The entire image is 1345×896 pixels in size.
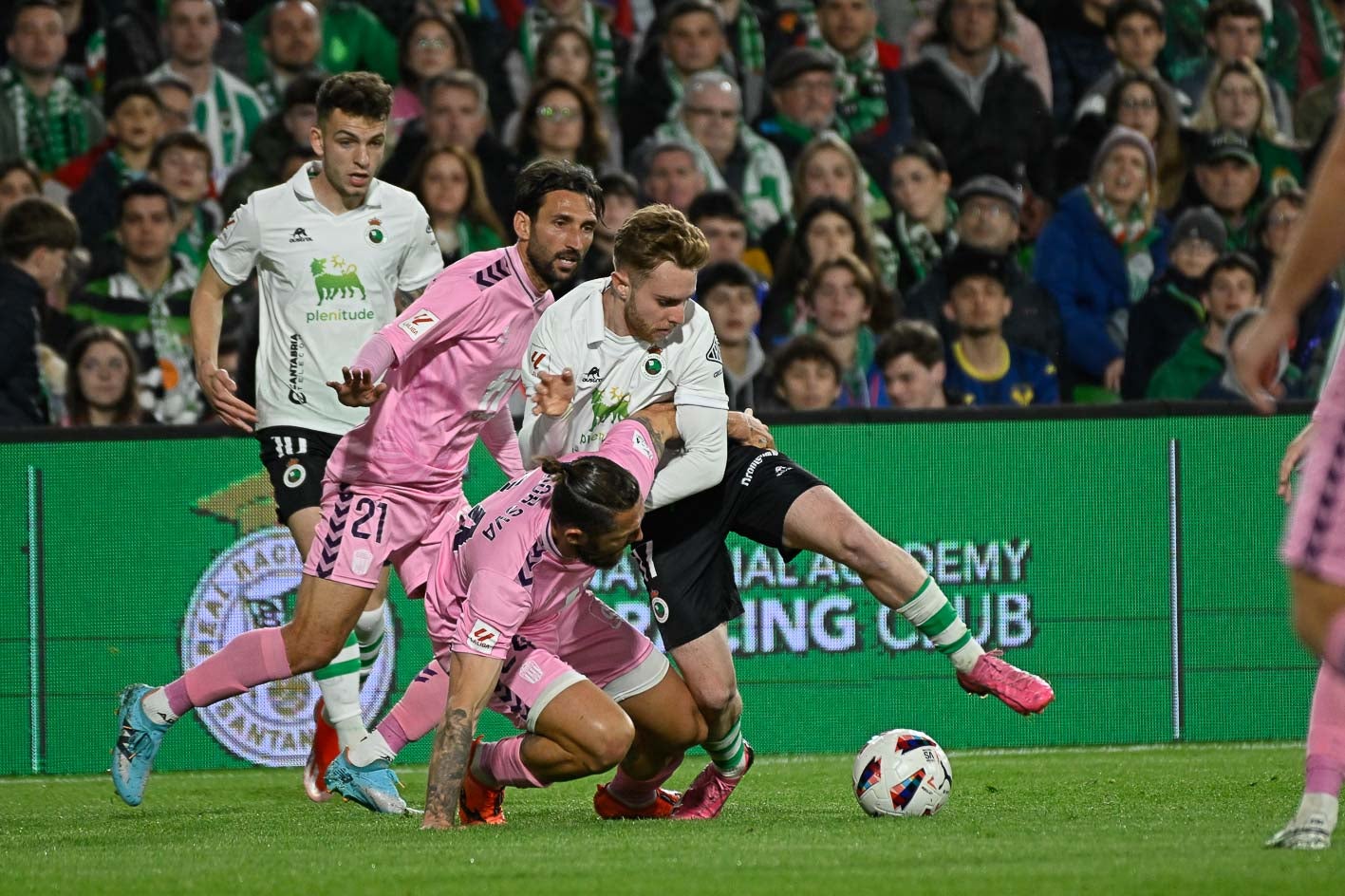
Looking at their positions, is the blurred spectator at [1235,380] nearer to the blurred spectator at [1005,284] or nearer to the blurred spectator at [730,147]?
the blurred spectator at [1005,284]

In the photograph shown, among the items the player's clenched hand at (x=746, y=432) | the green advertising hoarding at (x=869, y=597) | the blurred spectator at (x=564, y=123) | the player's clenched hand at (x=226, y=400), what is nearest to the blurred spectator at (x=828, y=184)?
the blurred spectator at (x=564, y=123)

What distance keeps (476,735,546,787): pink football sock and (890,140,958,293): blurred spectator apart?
5.94 metres

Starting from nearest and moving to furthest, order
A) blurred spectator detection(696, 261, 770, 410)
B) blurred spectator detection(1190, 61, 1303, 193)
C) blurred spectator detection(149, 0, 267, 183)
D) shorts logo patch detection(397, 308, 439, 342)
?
shorts logo patch detection(397, 308, 439, 342) < blurred spectator detection(696, 261, 770, 410) < blurred spectator detection(149, 0, 267, 183) < blurred spectator detection(1190, 61, 1303, 193)

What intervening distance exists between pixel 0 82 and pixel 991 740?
6.89 m

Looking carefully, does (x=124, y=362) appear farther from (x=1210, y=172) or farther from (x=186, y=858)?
(x=1210, y=172)

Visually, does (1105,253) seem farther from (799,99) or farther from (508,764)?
(508,764)

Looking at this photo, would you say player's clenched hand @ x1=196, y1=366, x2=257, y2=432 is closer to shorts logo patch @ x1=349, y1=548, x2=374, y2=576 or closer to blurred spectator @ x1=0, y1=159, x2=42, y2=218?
shorts logo patch @ x1=349, y1=548, x2=374, y2=576

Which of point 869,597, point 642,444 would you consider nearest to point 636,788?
point 642,444

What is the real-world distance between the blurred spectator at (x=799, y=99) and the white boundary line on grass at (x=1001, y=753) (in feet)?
14.0

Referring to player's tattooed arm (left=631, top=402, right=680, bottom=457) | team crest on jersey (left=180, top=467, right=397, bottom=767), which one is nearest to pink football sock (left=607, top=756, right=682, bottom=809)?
player's tattooed arm (left=631, top=402, right=680, bottom=457)

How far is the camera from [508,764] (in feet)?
22.2

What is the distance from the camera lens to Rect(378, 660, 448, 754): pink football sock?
23.6 feet

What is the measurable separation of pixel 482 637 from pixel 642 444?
88cm

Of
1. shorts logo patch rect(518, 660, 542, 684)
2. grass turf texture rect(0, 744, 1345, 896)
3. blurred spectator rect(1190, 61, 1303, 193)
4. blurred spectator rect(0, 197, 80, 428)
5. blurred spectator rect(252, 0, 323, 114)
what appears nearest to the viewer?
grass turf texture rect(0, 744, 1345, 896)
